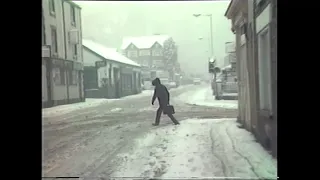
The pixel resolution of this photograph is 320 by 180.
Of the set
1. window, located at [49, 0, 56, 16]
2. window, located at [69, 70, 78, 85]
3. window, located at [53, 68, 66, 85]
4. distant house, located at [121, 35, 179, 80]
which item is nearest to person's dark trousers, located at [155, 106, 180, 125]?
distant house, located at [121, 35, 179, 80]

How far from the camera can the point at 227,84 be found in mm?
3236

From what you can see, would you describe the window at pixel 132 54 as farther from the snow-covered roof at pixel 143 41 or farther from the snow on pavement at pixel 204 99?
the snow on pavement at pixel 204 99

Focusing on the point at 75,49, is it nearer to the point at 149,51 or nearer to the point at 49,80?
the point at 49,80

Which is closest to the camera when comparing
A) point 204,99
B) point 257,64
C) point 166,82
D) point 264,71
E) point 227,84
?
point 264,71

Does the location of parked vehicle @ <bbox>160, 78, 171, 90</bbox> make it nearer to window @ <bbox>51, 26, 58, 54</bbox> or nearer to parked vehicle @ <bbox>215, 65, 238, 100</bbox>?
parked vehicle @ <bbox>215, 65, 238, 100</bbox>

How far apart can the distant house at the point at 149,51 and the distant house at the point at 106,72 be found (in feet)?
0.27

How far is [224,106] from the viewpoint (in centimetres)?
332

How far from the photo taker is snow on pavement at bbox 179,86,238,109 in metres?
3.20

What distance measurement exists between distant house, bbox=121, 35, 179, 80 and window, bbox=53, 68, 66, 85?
60cm

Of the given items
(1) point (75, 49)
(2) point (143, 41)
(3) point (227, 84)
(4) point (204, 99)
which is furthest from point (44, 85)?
(3) point (227, 84)

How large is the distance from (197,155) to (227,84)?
2.81ft

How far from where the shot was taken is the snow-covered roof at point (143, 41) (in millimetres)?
3041

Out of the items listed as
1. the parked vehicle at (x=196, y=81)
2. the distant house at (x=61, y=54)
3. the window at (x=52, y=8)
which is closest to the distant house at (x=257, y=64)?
the parked vehicle at (x=196, y=81)
